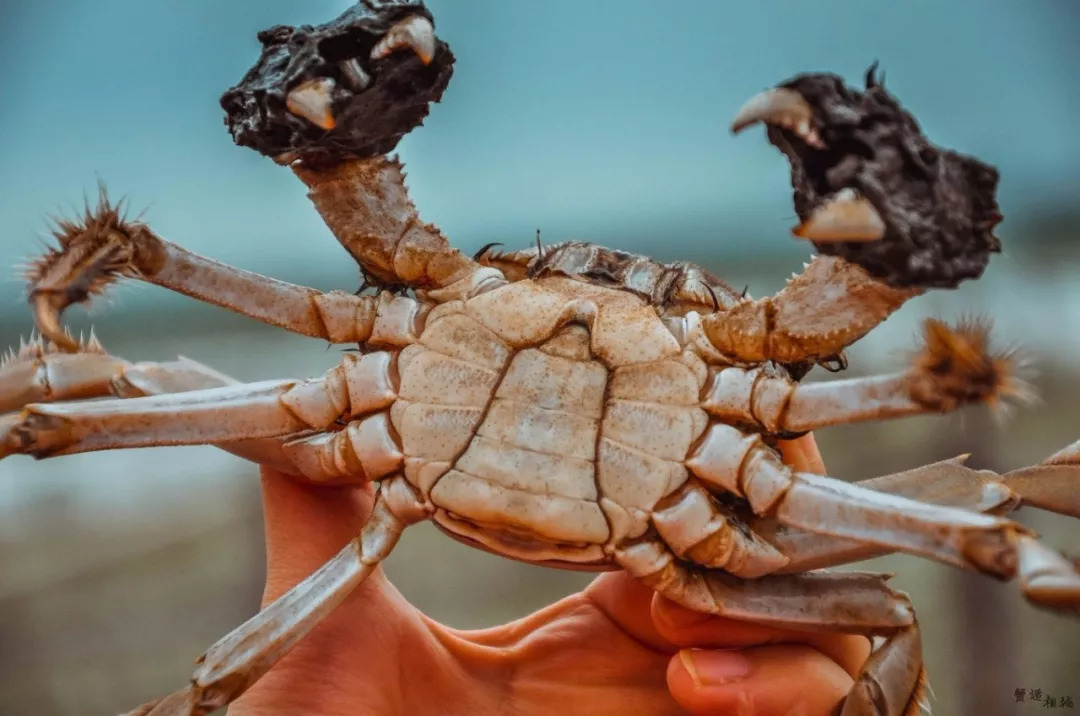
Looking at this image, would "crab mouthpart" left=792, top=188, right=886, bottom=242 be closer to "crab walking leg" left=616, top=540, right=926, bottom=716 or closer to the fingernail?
"crab walking leg" left=616, top=540, right=926, bottom=716

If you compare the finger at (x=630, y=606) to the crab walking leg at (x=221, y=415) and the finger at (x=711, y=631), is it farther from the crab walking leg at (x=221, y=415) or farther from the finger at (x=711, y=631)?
the crab walking leg at (x=221, y=415)

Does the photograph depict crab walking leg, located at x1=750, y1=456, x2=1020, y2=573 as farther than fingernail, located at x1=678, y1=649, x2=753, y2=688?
No

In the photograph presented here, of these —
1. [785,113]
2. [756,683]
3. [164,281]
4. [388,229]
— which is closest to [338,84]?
[388,229]

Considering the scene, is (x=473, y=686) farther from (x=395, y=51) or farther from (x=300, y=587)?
(x=395, y=51)

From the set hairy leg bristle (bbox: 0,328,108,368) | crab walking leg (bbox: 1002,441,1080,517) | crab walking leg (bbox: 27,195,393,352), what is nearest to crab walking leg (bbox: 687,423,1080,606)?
crab walking leg (bbox: 1002,441,1080,517)

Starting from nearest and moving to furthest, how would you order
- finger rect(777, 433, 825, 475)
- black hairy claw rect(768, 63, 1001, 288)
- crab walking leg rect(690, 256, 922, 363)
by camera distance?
black hairy claw rect(768, 63, 1001, 288) < crab walking leg rect(690, 256, 922, 363) < finger rect(777, 433, 825, 475)

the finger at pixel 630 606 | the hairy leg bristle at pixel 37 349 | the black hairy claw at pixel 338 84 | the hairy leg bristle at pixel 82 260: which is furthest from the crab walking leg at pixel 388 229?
the finger at pixel 630 606
